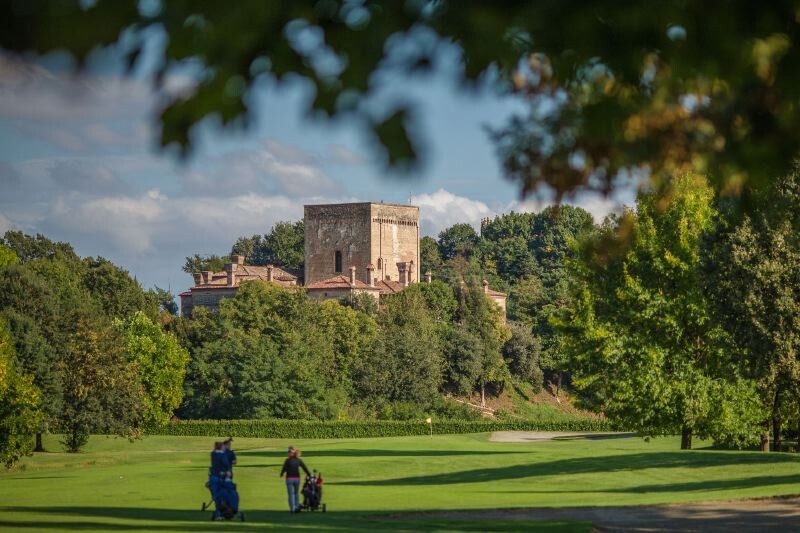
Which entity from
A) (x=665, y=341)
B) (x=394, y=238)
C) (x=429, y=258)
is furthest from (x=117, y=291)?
(x=665, y=341)

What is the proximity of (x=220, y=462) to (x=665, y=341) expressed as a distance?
68.2 ft

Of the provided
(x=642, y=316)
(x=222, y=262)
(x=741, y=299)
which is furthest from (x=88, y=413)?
(x=222, y=262)

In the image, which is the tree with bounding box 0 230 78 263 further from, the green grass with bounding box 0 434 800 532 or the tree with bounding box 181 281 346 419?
the green grass with bounding box 0 434 800 532

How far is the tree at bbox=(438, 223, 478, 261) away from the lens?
163 meters

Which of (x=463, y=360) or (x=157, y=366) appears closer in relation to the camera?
(x=157, y=366)

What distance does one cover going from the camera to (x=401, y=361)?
9200 cm

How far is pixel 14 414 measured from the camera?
1902 inches

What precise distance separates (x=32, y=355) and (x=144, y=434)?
1827cm

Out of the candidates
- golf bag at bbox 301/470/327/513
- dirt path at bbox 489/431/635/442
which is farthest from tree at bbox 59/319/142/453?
golf bag at bbox 301/470/327/513

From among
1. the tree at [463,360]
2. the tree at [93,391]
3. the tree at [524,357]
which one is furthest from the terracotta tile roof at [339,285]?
the tree at [93,391]

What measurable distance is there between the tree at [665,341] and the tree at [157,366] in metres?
42.9

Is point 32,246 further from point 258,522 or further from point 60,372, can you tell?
point 258,522

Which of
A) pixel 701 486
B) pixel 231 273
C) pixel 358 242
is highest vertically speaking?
pixel 358 242

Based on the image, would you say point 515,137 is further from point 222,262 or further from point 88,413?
point 222,262
